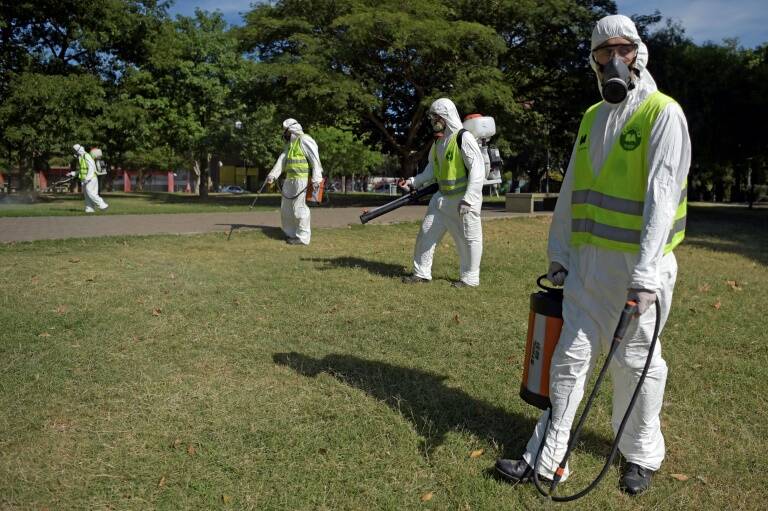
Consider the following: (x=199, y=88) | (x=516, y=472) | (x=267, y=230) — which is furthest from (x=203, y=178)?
(x=516, y=472)

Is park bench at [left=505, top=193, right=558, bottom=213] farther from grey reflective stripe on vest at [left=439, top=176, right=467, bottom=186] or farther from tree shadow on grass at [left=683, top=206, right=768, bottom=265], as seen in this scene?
grey reflective stripe on vest at [left=439, top=176, right=467, bottom=186]

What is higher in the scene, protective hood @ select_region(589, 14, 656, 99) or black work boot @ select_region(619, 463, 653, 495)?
protective hood @ select_region(589, 14, 656, 99)

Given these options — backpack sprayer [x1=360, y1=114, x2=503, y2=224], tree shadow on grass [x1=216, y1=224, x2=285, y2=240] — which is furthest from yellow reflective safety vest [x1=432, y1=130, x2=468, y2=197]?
tree shadow on grass [x1=216, y1=224, x2=285, y2=240]

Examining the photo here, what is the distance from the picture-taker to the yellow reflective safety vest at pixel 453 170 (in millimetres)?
7785

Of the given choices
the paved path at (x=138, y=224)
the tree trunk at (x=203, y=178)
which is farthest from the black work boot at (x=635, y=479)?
the tree trunk at (x=203, y=178)

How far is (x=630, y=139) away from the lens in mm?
3014

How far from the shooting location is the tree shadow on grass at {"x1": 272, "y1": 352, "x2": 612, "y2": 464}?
3.74m

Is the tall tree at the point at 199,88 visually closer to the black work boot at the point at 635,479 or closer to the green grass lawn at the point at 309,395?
the green grass lawn at the point at 309,395

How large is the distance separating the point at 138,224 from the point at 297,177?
467 cm

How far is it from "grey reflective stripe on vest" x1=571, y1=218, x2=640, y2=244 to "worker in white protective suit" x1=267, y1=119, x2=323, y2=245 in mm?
8499

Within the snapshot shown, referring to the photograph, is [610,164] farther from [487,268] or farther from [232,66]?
[232,66]

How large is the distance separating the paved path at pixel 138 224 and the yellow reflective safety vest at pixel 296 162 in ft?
7.93

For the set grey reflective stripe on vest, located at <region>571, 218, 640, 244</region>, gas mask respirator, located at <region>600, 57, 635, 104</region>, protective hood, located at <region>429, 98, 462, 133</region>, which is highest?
protective hood, located at <region>429, 98, 462, 133</region>

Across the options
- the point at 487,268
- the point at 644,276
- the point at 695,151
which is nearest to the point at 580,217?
the point at 644,276
